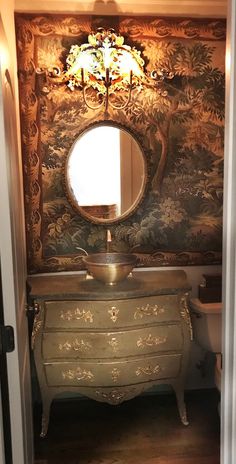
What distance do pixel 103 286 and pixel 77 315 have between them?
0.23 m

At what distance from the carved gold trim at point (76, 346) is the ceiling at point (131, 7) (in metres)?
2.00

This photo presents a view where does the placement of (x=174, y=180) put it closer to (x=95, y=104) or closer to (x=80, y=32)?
(x=95, y=104)

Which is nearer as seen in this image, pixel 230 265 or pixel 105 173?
pixel 230 265

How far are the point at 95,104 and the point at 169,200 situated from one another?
0.80 metres

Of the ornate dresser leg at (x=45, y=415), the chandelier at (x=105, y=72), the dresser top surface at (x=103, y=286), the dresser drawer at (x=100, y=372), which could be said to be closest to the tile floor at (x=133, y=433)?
the ornate dresser leg at (x=45, y=415)

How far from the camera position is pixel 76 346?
240 cm

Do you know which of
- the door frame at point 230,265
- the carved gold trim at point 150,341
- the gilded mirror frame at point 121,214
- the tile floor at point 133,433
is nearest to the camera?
the door frame at point 230,265

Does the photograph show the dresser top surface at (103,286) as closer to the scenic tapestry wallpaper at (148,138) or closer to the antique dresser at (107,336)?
the antique dresser at (107,336)

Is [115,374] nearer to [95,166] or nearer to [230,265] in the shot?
[95,166]

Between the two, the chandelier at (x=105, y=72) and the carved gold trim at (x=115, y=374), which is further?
the chandelier at (x=105, y=72)

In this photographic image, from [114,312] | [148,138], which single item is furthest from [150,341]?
[148,138]

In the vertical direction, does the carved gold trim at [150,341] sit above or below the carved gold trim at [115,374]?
above

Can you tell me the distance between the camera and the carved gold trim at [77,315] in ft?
7.81

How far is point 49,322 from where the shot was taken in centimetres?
238
